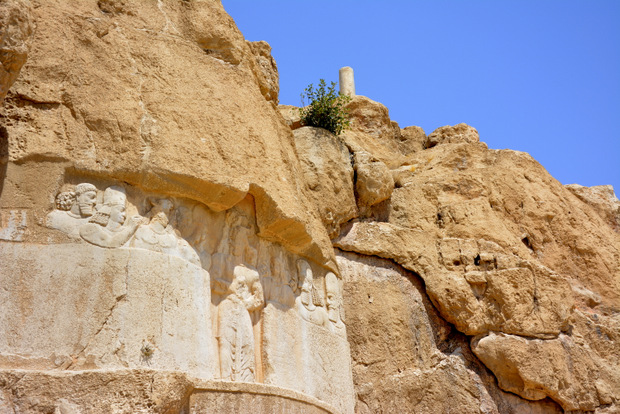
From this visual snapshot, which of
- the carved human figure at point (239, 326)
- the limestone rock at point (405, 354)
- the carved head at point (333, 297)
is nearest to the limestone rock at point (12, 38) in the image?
the carved human figure at point (239, 326)

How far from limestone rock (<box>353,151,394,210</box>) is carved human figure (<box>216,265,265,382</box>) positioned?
10.3 ft

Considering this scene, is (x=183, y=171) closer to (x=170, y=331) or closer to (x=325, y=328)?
(x=170, y=331)

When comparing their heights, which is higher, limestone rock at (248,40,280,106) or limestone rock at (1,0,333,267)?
limestone rock at (248,40,280,106)

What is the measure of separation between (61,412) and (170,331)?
1.47 metres

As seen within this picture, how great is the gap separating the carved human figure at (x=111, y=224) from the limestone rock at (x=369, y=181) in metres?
4.40

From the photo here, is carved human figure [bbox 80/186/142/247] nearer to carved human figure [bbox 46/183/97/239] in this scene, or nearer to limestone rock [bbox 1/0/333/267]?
carved human figure [bbox 46/183/97/239]

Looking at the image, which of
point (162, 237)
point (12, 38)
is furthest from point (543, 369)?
point (12, 38)

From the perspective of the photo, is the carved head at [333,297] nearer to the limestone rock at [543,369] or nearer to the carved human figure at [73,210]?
the limestone rock at [543,369]

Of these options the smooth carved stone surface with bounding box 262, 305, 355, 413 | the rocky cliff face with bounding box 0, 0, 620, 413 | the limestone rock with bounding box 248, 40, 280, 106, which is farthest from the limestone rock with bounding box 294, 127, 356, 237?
the smooth carved stone surface with bounding box 262, 305, 355, 413

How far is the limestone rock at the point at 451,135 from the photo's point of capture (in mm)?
14312

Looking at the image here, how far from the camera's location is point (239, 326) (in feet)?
28.5

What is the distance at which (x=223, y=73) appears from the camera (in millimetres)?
9641

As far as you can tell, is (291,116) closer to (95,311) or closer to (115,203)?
(115,203)

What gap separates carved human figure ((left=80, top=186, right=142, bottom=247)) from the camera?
7.73 meters
